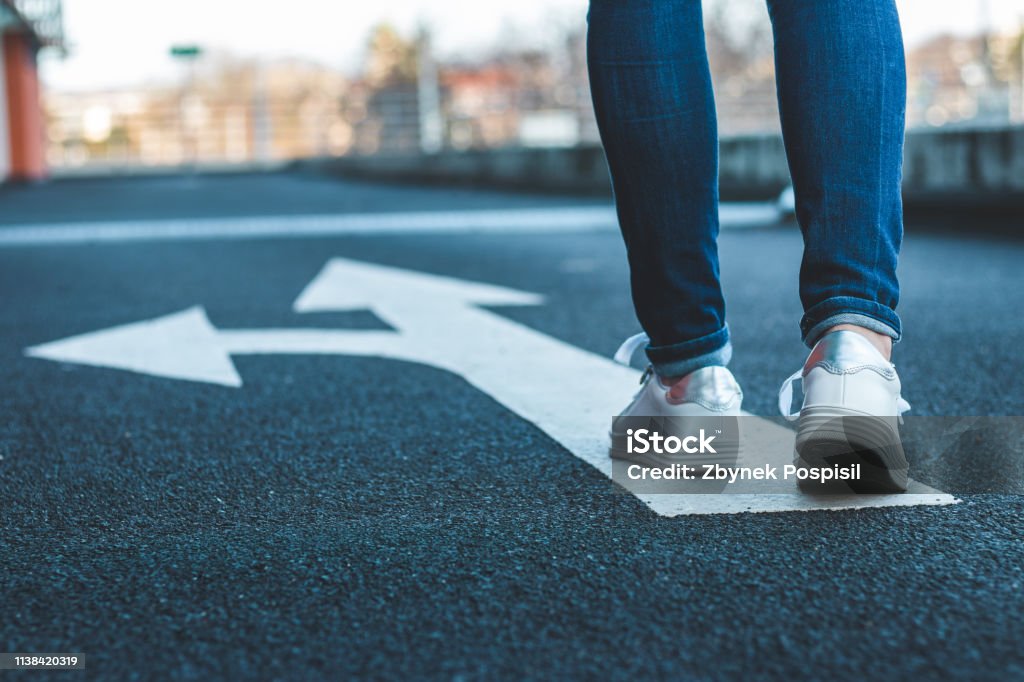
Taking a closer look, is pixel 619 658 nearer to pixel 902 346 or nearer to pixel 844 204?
pixel 844 204

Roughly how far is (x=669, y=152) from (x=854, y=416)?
17.0 inches

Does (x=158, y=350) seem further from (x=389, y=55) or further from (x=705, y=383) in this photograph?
(x=389, y=55)

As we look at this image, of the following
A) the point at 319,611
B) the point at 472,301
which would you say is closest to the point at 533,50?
the point at 472,301

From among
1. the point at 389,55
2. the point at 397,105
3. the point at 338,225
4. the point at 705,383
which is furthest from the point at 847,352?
the point at 389,55

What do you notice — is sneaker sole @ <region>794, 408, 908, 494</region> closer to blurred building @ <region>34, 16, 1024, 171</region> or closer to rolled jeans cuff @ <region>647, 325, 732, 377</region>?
rolled jeans cuff @ <region>647, 325, 732, 377</region>

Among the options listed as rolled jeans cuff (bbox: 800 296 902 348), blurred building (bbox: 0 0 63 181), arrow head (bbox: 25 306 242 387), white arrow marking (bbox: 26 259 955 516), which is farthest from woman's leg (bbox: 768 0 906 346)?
blurred building (bbox: 0 0 63 181)

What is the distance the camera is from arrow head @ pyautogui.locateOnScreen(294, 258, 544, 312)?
11.5 feet

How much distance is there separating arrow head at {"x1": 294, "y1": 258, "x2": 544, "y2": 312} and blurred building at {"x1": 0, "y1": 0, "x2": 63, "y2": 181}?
21622mm

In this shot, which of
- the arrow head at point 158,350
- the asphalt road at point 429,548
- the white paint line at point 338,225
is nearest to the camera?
the asphalt road at point 429,548

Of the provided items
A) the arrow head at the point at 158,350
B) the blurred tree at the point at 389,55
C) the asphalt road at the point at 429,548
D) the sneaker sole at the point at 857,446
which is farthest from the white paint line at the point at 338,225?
the blurred tree at the point at 389,55

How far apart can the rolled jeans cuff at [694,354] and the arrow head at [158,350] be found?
1.05 metres

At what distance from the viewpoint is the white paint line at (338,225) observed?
6.64m

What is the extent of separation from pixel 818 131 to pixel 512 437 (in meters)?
0.63

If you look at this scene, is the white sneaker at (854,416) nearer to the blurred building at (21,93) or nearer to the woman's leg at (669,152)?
the woman's leg at (669,152)
